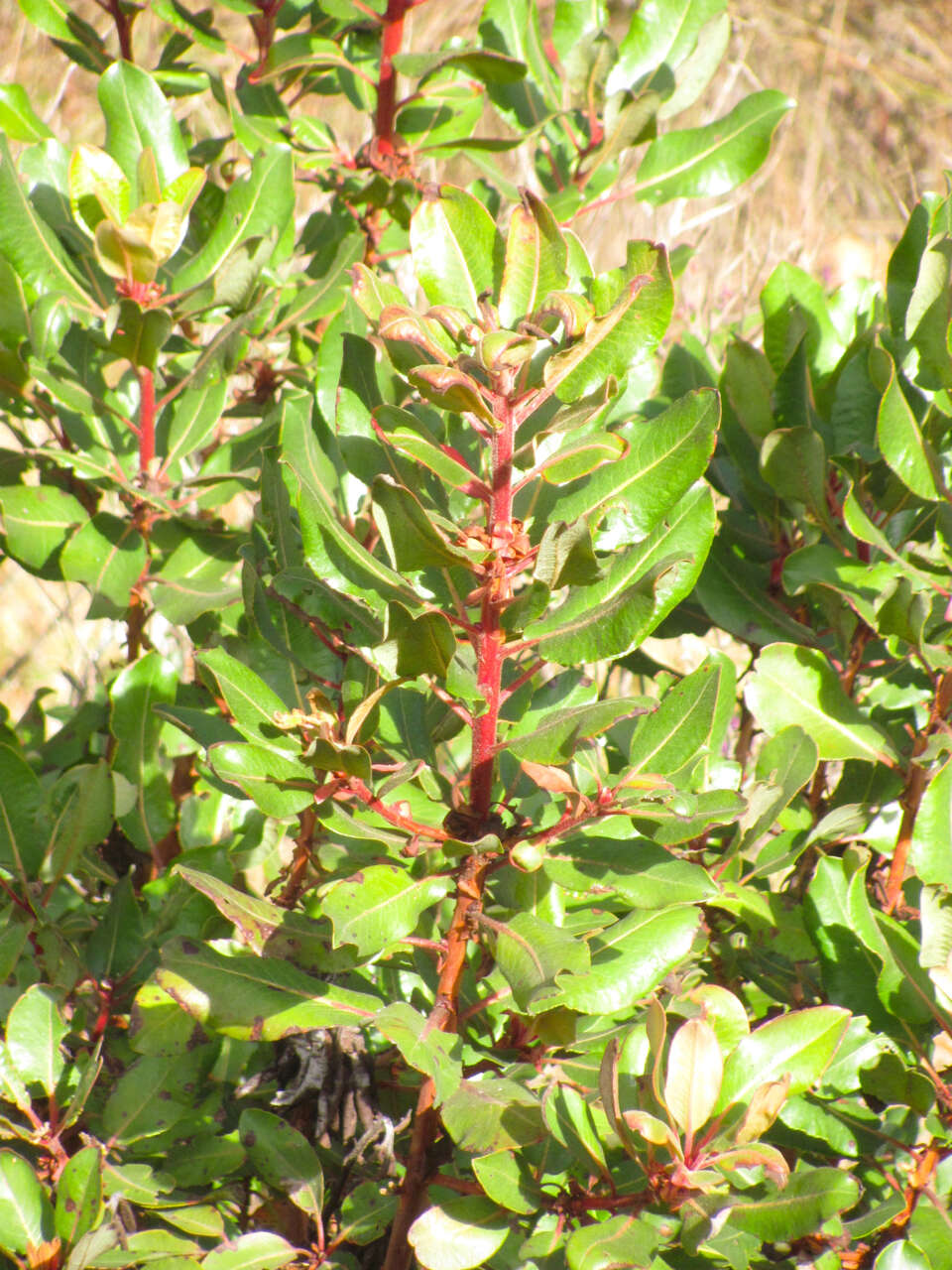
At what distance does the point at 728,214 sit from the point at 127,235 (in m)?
5.07

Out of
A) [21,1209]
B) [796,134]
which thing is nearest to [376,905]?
[21,1209]

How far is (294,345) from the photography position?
68.5 inches

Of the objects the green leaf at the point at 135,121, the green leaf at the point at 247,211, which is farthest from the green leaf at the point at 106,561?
the green leaf at the point at 135,121

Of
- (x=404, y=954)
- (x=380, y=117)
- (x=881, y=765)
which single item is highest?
(x=380, y=117)

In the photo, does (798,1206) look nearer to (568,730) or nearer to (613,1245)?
(613,1245)

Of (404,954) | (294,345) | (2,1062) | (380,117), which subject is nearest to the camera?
(2,1062)

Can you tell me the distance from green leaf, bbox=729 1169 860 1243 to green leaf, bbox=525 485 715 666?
1.46 ft

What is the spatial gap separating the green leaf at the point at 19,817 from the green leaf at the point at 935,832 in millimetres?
878

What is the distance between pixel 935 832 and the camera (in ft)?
3.59

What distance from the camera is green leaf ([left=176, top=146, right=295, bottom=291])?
4.53 ft

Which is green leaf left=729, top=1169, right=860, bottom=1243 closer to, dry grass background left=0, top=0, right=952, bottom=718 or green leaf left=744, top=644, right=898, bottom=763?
green leaf left=744, top=644, right=898, bottom=763

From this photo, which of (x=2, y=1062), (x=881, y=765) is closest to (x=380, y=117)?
(x=881, y=765)

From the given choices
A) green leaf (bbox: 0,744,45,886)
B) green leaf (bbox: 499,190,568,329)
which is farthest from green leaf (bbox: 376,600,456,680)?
green leaf (bbox: 0,744,45,886)

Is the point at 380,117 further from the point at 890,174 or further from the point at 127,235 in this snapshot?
the point at 890,174
